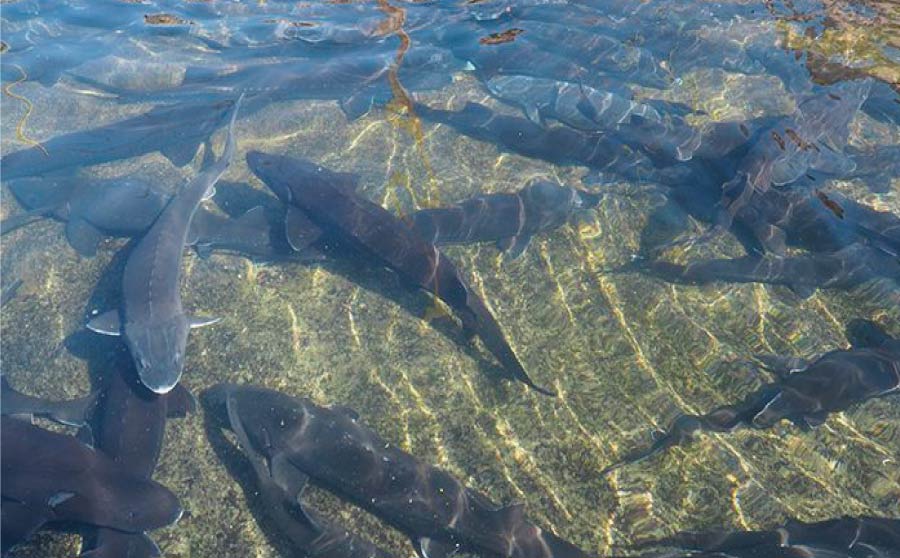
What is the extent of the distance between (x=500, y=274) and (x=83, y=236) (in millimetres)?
4077

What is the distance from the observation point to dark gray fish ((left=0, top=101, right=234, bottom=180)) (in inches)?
262

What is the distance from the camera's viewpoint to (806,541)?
3680 mm

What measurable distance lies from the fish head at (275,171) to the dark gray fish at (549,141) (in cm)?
235

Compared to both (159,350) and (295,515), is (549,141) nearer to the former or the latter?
(159,350)

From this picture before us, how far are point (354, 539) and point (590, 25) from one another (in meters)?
8.45

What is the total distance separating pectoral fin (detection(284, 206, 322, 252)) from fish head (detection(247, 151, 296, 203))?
0.61 ft

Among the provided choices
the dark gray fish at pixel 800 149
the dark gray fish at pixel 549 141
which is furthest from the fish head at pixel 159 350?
the dark gray fish at pixel 800 149

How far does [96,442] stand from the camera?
4.11m

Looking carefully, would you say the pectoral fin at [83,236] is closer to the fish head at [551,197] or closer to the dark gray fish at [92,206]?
the dark gray fish at [92,206]

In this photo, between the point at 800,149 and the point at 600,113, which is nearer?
the point at 800,149

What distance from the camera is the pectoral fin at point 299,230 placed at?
5332mm

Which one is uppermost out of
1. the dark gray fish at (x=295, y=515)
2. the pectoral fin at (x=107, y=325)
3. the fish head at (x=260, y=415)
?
the pectoral fin at (x=107, y=325)

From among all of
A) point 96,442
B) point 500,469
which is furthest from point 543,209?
point 96,442

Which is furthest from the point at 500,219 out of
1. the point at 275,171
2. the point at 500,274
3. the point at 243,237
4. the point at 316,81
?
the point at 316,81
